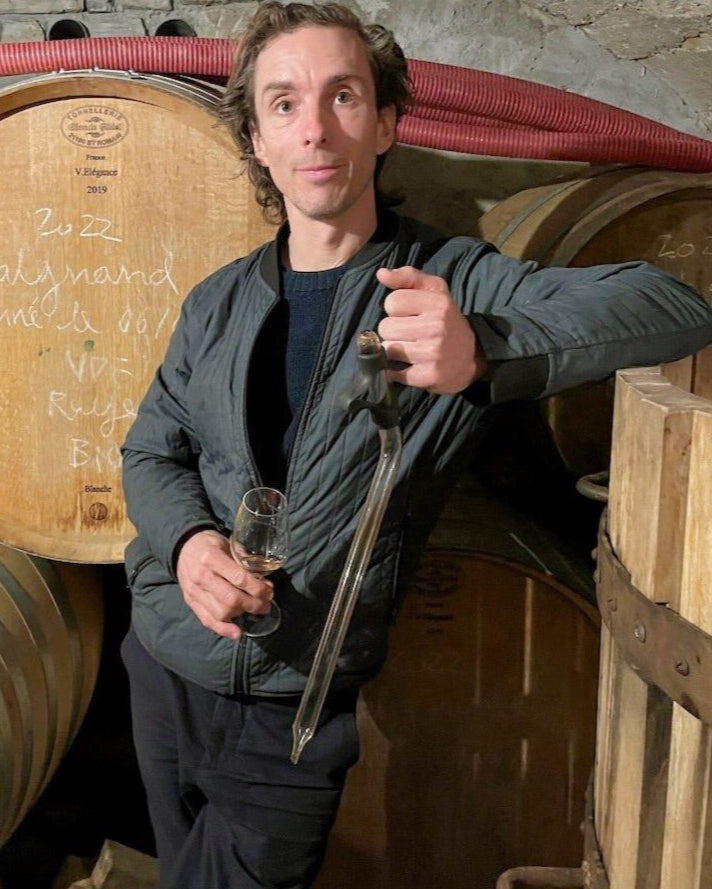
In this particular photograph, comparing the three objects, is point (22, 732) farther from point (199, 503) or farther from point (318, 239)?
point (318, 239)

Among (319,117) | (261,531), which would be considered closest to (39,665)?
(261,531)

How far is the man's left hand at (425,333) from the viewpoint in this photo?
1.10m

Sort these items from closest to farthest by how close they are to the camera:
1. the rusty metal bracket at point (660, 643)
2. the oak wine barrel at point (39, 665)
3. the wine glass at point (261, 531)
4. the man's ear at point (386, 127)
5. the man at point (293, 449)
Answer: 1. the rusty metal bracket at point (660, 643)
2. the wine glass at point (261, 531)
3. the man at point (293, 449)
4. the man's ear at point (386, 127)
5. the oak wine barrel at point (39, 665)

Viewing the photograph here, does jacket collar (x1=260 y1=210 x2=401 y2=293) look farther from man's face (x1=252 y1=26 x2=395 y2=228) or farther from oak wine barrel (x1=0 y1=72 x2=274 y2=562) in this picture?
oak wine barrel (x1=0 y1=72 x2=274 y2=562)

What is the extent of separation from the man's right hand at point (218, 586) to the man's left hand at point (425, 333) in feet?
1.37

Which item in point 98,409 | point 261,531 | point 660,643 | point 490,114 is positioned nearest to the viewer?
point 660,643

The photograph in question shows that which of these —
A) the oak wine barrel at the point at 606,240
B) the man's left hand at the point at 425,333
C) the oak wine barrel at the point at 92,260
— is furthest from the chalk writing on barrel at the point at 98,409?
the man's left hand at the point at 425,333

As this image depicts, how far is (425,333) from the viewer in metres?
1.10

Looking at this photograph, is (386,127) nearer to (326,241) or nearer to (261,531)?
(326,241)

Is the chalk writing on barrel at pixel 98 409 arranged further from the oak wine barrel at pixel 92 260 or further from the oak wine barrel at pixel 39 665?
the oak wine barrel at pixel 39 665

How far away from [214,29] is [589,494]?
162cm

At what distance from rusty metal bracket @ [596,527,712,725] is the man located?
0.38m

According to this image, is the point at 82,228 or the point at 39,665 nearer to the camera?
the point at 82,228

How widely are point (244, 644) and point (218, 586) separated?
0.49 ft
